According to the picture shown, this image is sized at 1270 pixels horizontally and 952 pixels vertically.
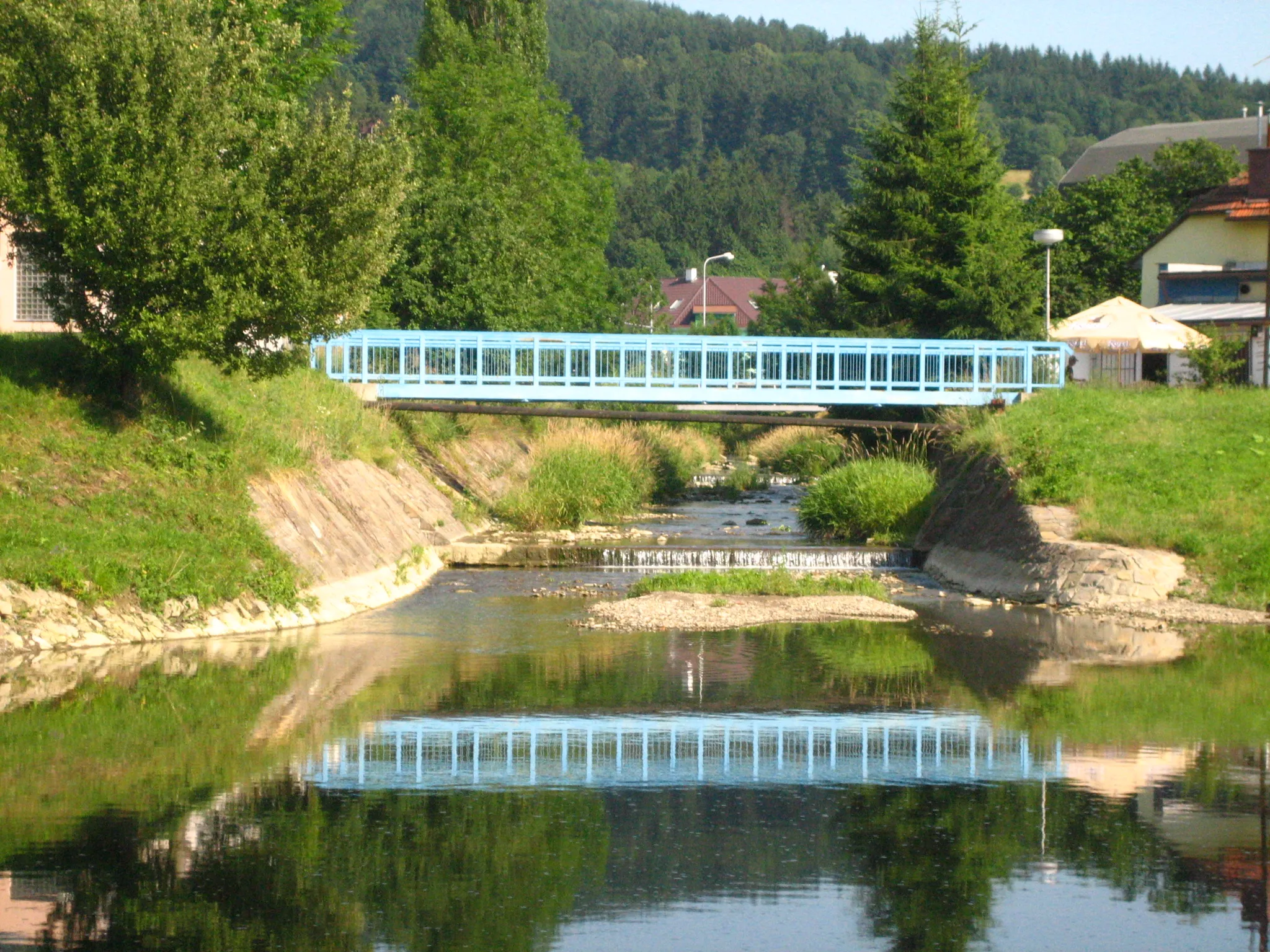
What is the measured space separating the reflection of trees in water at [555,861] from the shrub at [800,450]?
32.0m

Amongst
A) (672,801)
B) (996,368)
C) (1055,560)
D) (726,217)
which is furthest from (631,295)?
(726,217)

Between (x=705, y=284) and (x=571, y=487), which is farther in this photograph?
(x=705, y=284)

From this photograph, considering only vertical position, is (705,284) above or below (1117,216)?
below

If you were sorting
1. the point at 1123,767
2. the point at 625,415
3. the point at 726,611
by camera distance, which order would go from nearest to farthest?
the point at 1123,767 → the point at 726,611 → the point at 625,415

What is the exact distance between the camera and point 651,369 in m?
39.1

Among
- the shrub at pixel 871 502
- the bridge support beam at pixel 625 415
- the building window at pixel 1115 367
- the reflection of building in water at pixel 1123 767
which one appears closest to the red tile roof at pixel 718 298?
the building window at pixel 1115 367

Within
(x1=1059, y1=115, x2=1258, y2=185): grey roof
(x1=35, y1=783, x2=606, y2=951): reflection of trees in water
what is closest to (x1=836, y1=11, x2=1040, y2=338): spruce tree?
(x1=35, y1=783, x2=606, y2=951): reflection of trees in water

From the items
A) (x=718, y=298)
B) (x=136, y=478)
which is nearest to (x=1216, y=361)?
(x=136, y=478)

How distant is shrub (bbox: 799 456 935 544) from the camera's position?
35.3m

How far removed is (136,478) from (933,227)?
29090mm

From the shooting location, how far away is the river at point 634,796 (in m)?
10.1

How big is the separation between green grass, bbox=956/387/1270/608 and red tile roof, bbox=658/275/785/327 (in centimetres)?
9123

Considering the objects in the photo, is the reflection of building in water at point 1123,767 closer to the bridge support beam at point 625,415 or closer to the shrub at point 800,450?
the bridge support beam at point 625,415

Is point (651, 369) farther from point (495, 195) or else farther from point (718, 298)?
point (718, 298)
